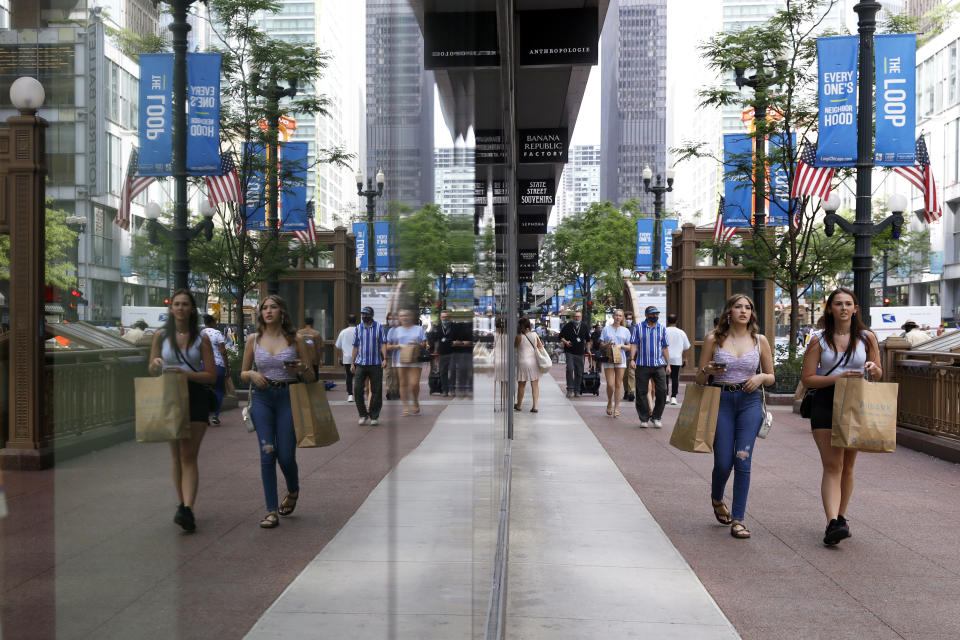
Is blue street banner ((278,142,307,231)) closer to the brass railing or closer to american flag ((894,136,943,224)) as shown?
the brass railing

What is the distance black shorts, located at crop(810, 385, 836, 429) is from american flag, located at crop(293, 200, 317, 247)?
601 cm

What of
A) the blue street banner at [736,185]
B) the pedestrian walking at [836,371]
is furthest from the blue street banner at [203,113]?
the blue street banner at [736,185]

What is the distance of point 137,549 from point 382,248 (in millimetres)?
602

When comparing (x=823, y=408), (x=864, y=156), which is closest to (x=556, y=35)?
(x=864, y=156)

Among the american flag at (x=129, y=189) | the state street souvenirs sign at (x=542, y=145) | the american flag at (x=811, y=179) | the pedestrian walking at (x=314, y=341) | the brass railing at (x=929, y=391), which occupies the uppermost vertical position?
the state street souvenirs sign at (x=542, y=145)

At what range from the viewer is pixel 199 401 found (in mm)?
577

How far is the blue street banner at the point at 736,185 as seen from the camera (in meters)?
18.4

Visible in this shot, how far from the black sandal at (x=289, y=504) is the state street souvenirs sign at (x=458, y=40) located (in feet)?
3.16

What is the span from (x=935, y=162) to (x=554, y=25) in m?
52.1

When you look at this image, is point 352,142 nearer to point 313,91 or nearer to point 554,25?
point 313,91

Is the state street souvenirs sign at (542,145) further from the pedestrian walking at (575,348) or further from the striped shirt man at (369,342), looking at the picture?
the striped shirt man at (369,342)

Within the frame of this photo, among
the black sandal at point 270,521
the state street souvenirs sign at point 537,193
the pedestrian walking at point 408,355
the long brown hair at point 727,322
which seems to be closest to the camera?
the black sandal at point 270,521

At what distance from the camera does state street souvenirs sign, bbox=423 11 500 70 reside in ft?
5.68

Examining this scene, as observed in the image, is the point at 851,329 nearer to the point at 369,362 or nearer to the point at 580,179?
the point at 369,362
